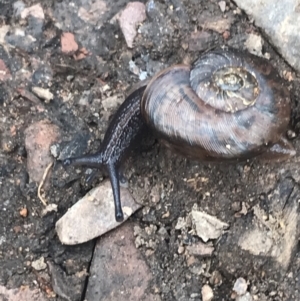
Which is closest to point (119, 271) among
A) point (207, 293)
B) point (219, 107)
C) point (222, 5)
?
point (207, 293)

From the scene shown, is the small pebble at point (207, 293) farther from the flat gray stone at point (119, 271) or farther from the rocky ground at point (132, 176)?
the flat gray stone at point (119, 271)

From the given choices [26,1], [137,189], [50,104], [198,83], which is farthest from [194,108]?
[26,1]

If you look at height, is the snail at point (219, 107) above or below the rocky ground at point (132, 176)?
above

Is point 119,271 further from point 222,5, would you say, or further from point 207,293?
point 222,5

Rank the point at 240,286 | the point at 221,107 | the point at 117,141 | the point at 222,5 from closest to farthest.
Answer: the point at 221,107 < the point at 240,286 < the point at 117,141 < the point at 222,5

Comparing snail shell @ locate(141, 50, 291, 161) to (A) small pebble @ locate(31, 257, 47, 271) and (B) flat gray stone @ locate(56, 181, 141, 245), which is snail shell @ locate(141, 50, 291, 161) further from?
(A) small pebble @ locate(31, 257, 47, 271)

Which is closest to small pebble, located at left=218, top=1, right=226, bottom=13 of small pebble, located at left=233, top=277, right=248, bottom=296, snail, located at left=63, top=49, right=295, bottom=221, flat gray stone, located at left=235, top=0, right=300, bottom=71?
flat gray stone, located at left=235, top=0, right=300, bottom=71

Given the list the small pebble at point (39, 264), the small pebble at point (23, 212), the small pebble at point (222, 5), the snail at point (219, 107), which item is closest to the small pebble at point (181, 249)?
the snail at point (219, 107)
